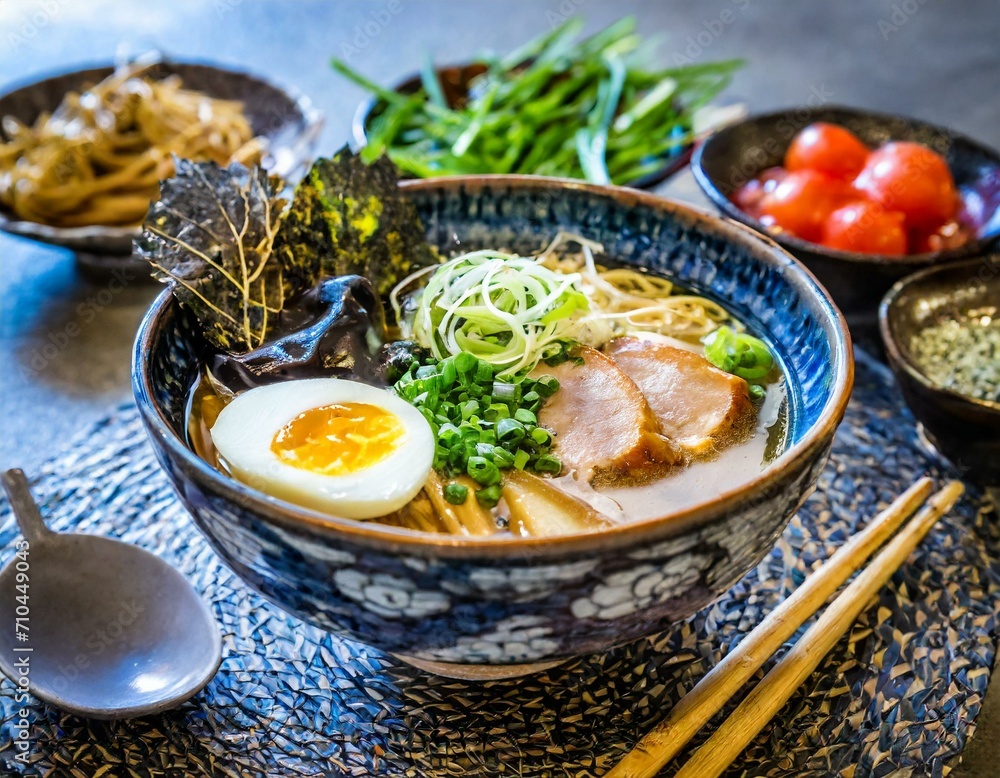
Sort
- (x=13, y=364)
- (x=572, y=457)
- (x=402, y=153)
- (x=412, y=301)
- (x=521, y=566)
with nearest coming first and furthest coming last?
(x=521, y=566) < (x=572, y=457) < (x=412, y=301) < (x=13, y=364) < (x=402, y=153)

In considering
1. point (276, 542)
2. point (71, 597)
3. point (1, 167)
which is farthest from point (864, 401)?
point (1, 167)

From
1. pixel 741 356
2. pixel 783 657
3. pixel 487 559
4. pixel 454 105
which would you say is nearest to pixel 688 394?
pixel 741 356

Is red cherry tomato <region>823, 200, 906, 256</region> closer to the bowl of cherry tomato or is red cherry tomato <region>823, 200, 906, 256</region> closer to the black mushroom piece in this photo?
the bowl of cherry tomato

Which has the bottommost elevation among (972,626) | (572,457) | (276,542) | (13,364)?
(13,364)

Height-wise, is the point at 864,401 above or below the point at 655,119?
below

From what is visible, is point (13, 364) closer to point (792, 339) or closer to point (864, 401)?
point (792, 339)

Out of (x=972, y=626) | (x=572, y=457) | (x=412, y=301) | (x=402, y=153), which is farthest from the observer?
(x=402, y=153)

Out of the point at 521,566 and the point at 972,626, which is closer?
the point at 521,566
